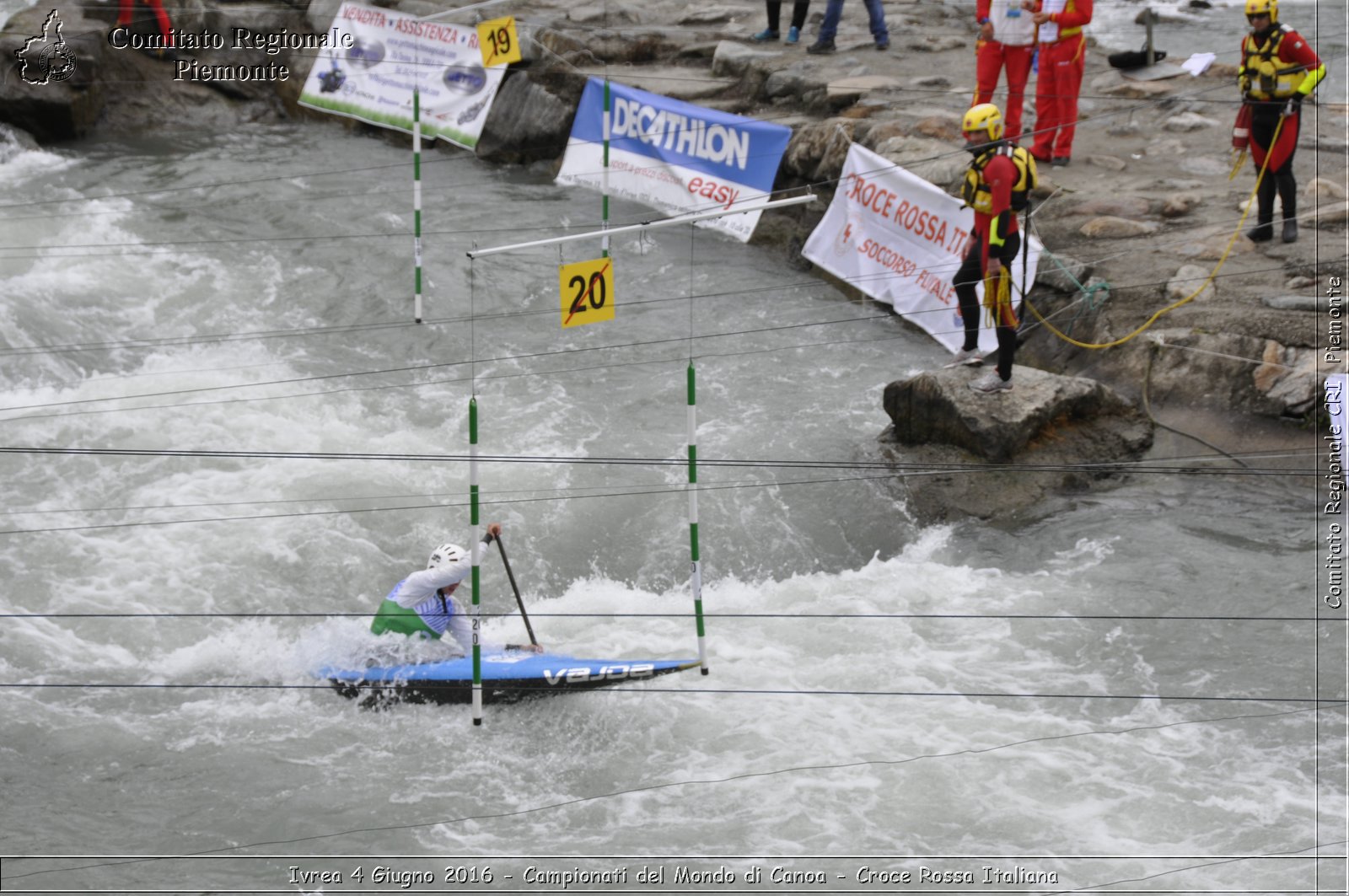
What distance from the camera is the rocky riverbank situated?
10.4 metres

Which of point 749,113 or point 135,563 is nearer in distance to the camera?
point 135,563

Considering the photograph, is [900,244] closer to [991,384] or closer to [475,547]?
[991,384]

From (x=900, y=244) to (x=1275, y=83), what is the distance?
3132 mm

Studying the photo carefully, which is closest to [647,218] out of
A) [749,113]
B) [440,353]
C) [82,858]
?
[749,113]

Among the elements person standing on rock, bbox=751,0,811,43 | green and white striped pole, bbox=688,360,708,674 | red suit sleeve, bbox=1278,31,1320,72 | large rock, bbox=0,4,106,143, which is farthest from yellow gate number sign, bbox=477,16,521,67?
green and white striped pole, bbox=688,360,708,674

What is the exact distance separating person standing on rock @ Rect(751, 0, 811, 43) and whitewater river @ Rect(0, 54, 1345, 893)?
400 centimetres

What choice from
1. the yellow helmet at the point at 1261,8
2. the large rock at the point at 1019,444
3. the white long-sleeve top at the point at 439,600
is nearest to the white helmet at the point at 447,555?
the white long-sleeve top at the point at 439,600

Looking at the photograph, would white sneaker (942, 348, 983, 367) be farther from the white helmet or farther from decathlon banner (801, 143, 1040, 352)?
the white helmet

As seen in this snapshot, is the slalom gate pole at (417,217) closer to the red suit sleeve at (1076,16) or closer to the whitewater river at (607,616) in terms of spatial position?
the whitewater river at (607,616)

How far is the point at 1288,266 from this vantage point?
10.8m

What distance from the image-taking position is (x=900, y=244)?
40.4 ft

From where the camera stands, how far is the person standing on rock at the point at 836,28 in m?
15.7

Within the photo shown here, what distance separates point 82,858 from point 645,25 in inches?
507

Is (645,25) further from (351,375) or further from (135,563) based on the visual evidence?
(135,563)
